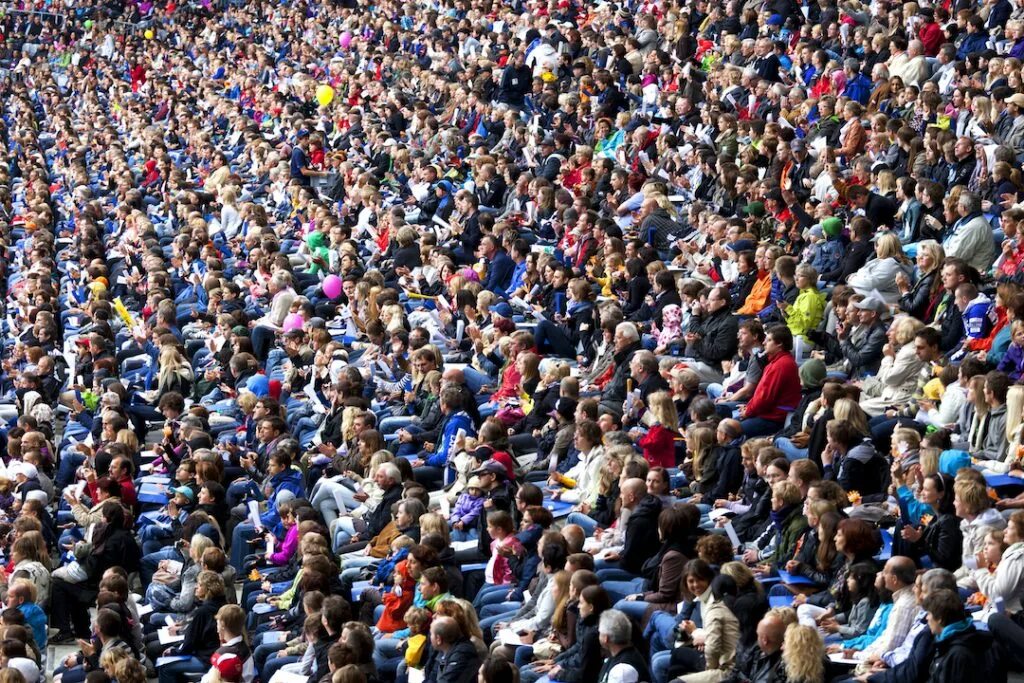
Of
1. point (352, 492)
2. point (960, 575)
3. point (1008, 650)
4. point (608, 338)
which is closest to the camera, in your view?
point (1008, 650)

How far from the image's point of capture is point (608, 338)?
1608cm

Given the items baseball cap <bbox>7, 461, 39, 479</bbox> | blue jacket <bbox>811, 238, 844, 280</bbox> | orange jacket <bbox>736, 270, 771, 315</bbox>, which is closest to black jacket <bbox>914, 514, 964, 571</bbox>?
orange jacket <bbox>736, 270, 771, 315</bbox>

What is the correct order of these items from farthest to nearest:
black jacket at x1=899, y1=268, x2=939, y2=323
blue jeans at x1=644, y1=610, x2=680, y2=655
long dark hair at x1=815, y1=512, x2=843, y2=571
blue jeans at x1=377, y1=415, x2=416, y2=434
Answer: blue jeans at x1=377, y1=415, x2=416, y2=434, black jacket at x1=899, y1=268, x2=939, y2=323, long dark hair at x1=815, y1=512, x2=843, y2=571, blue jeans at x1=644, y1=610, x2=680, y2=655

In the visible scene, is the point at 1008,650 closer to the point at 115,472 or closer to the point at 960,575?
the point at 960,575

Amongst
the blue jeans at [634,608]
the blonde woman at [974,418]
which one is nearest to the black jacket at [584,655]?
the blue jeans at [634,608]

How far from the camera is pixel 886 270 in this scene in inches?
622

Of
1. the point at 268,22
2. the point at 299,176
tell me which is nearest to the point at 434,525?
the point at 299,176

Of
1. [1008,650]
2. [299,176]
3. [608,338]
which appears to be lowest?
[1008,650]

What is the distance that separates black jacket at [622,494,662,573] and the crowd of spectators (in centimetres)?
2

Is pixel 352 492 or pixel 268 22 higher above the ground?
pixel 268 22

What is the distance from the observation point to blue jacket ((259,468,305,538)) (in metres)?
14.3

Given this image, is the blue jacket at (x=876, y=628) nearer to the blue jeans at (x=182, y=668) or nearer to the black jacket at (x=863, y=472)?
the black jacket at (x=863, y=472)

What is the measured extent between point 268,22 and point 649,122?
2092 centimetres

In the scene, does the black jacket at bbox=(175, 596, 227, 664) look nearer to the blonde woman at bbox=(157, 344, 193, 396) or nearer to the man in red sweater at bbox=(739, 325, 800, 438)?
the man in red sweater at bbox=(739, 325, 800, 438)
